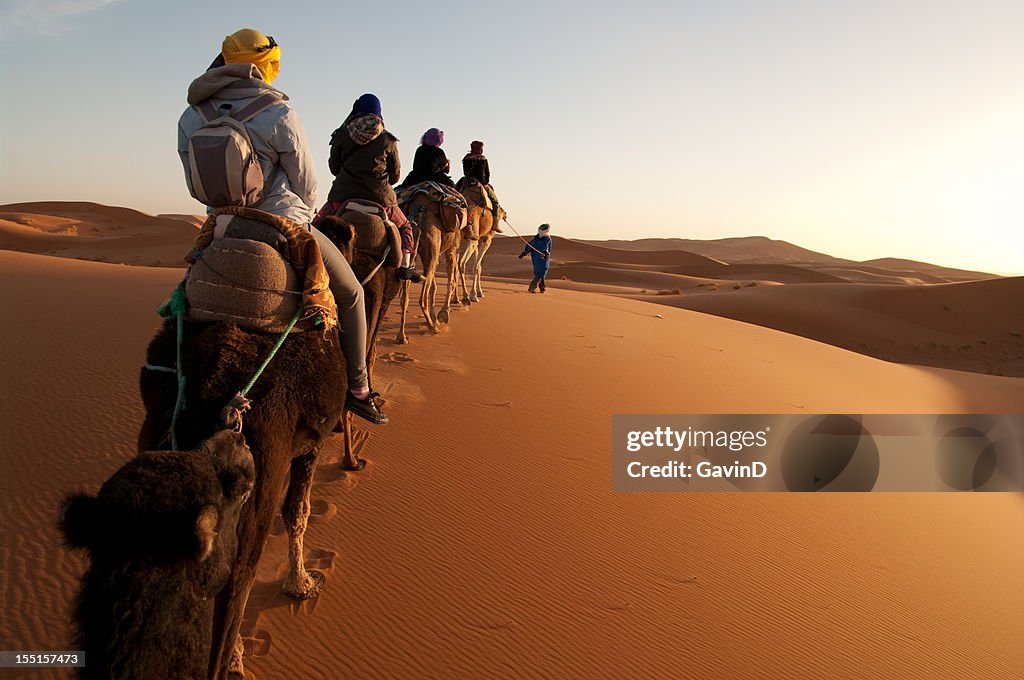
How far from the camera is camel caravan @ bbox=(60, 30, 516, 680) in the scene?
1.29 meters

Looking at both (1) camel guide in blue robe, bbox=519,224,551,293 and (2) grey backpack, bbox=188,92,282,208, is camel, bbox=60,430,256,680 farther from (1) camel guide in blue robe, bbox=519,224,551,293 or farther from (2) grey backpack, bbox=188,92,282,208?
(1) camel guide in blue robe, bbox=519,224,551,293

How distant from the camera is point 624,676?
9.76 feet

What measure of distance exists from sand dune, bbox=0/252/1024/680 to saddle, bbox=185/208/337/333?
173cm

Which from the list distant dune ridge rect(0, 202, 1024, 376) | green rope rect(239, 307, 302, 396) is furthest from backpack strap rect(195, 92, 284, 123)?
distant dune ridge rect(0, 202, 1024, 376)

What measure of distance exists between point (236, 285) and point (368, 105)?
3331mm

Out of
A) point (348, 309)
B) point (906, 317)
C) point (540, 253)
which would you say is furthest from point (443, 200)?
point (906, 317)

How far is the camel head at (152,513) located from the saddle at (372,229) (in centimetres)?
379

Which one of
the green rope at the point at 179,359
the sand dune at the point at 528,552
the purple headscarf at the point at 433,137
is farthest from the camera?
the purple headscarf at the point at 433,137

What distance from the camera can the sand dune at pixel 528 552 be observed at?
9.97 ft

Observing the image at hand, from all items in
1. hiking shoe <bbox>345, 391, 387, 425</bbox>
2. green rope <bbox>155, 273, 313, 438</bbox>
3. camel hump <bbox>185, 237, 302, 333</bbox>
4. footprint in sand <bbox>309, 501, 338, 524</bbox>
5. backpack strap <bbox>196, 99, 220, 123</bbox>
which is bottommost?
footprint in sand <bbox>309, 501, 338, 524</bbox>

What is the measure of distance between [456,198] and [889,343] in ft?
65.6

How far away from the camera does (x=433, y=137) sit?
26.6ft

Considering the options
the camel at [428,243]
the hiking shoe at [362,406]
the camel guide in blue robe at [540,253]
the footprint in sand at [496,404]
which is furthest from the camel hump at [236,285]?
the camel guide in blue robe at [540,253]

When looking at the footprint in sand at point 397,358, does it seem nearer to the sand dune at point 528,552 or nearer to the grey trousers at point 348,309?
the sand dune at point 528,552
